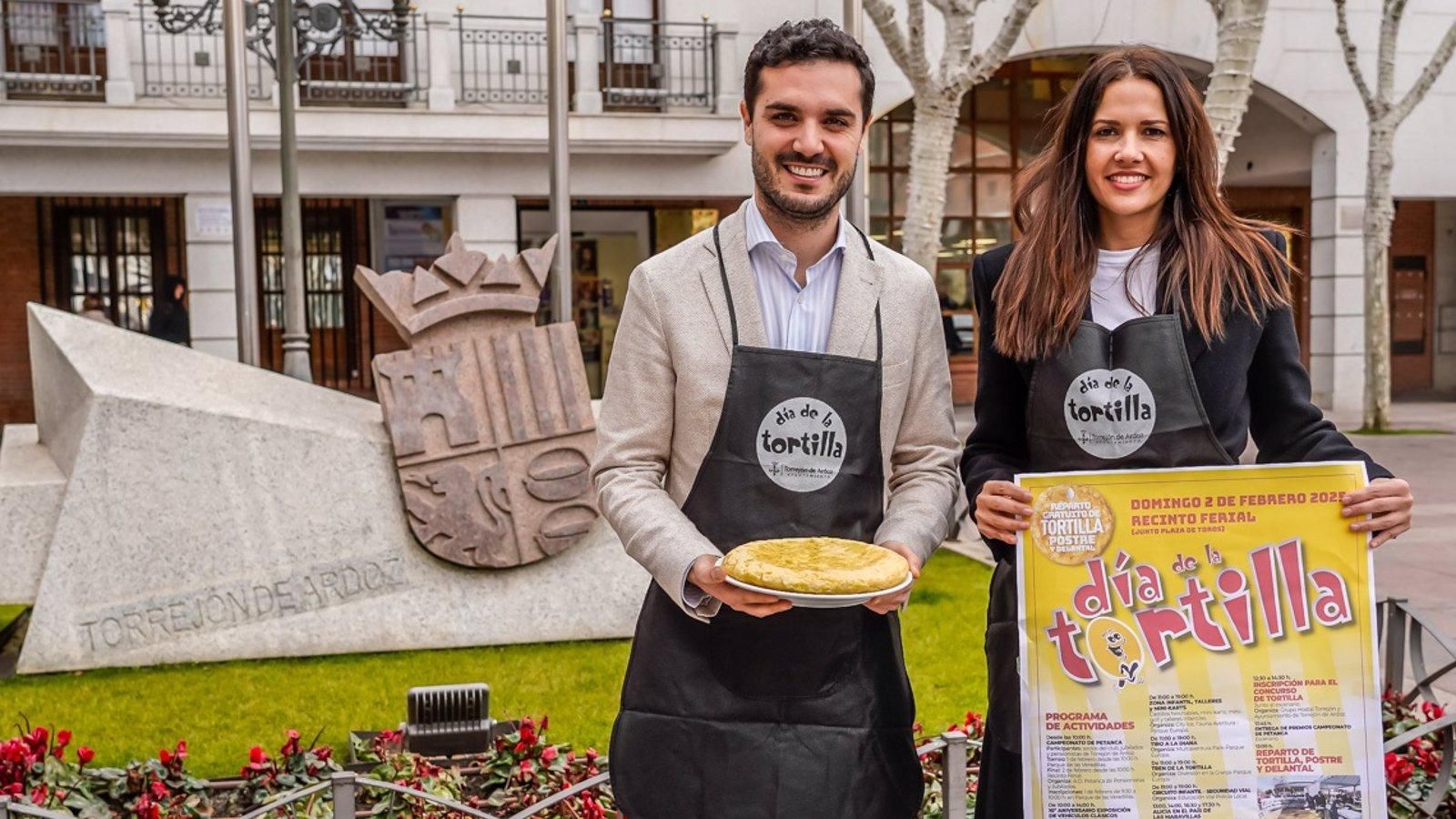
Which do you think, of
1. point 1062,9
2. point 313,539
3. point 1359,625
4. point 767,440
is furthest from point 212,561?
point 1062,9

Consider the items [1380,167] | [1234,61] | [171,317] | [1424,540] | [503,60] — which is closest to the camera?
[1234,61]

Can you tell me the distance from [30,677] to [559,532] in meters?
2.54

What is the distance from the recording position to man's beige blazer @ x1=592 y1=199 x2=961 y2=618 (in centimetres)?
243

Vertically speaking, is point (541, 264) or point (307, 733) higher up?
point (541, 264)

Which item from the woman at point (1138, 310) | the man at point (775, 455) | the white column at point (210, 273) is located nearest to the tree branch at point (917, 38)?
the woman at point (1138, 310)

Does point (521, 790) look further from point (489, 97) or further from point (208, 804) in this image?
point (489, 97)

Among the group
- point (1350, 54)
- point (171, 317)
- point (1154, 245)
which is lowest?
point (171, 317)

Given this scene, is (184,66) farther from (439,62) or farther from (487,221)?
(487,221)

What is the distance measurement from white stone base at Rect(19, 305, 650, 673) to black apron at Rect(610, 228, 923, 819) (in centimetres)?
480

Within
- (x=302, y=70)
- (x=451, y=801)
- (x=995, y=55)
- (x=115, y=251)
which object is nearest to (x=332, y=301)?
(x=115, y=251)

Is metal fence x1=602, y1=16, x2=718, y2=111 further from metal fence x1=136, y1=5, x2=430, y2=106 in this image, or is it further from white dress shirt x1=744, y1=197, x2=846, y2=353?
white dress shirt x1=744, y1=197, x2=846, y2=353

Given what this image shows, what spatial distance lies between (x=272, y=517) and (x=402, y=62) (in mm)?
13237

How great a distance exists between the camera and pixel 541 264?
23.9 ft

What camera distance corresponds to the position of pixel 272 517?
690cm
